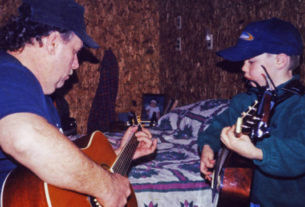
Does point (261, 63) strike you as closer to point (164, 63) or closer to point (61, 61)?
point (61, 61)

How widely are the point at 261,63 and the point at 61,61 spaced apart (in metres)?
1.37

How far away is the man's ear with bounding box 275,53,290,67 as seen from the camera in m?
1.97

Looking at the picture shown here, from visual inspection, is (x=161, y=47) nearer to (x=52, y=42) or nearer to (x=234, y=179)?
(x=234, y=179)

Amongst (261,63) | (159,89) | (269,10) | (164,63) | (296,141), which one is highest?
(269,10)

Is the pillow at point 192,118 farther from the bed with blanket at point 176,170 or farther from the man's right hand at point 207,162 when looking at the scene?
the man's right hand at point 207,162

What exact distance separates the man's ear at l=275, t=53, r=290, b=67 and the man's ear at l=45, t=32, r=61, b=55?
1472mm

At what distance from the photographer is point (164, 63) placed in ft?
20.6

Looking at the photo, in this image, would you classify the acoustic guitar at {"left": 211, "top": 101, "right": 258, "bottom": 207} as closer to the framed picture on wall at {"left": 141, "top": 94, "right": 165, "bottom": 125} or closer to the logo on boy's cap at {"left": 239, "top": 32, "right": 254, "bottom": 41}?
the logo on boy's cap at {"left": 239, "top": 32, "right": 254, "bottom": 41}

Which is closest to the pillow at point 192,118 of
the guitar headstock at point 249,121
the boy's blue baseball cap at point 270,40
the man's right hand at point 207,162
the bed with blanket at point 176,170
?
the bed with blanket at point 176,170

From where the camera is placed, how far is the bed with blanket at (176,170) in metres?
2.60


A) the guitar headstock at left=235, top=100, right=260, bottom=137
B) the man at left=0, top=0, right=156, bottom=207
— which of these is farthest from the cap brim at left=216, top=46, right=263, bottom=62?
the man at left=0, top=0, right=156, bottom=207

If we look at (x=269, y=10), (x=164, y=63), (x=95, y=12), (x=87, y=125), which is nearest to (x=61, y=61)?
(x=269, y=10)

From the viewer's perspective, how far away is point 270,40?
2000 mm

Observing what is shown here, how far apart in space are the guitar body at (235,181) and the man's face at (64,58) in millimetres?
1219
